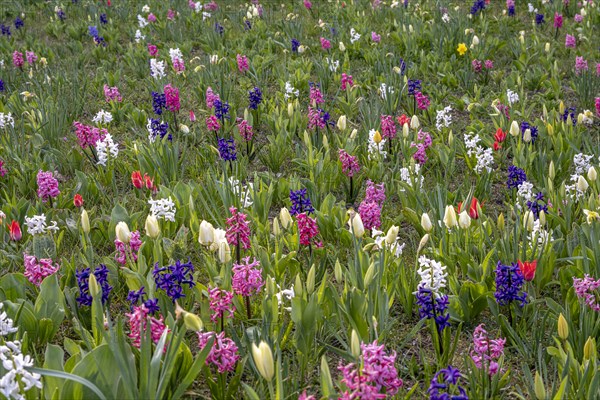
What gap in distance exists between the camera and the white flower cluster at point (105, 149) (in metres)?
Result: 4.28

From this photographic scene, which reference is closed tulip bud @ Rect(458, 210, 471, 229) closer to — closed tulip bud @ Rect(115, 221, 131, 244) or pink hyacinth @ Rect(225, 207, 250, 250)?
pink hyacinth @ Rect(225, 207, 250, 250)

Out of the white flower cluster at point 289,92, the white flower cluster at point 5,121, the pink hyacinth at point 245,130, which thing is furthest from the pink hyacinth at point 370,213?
the white flower cluster at point 5,121

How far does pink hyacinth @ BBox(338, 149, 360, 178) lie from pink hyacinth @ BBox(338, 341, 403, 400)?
6.82 ft

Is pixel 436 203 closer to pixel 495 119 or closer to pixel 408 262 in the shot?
pixel 408 262

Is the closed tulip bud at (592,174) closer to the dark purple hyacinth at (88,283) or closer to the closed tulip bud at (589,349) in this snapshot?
the closed tulip bud at (589,349)

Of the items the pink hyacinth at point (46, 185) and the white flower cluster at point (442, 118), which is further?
the white flower cluster at point (442, 118)

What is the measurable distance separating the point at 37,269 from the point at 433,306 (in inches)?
66.8

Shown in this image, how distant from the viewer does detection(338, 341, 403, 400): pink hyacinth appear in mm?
1805

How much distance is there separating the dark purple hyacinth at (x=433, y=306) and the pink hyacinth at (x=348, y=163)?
162 cm

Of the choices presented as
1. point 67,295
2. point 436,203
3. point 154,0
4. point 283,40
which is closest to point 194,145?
point 436,203

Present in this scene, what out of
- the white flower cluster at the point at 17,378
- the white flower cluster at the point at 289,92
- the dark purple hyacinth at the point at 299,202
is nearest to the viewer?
the white flower cluster at the point at 17,378

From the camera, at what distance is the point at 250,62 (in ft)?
21.6

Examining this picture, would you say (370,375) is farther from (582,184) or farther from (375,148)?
(375,148)

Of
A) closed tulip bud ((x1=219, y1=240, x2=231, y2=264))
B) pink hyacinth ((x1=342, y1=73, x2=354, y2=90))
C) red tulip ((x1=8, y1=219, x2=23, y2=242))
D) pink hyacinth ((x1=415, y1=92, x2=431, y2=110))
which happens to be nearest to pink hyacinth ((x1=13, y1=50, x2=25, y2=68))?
pink hyacinth ((x1=342, y1=73, x2=354, y2=90))
